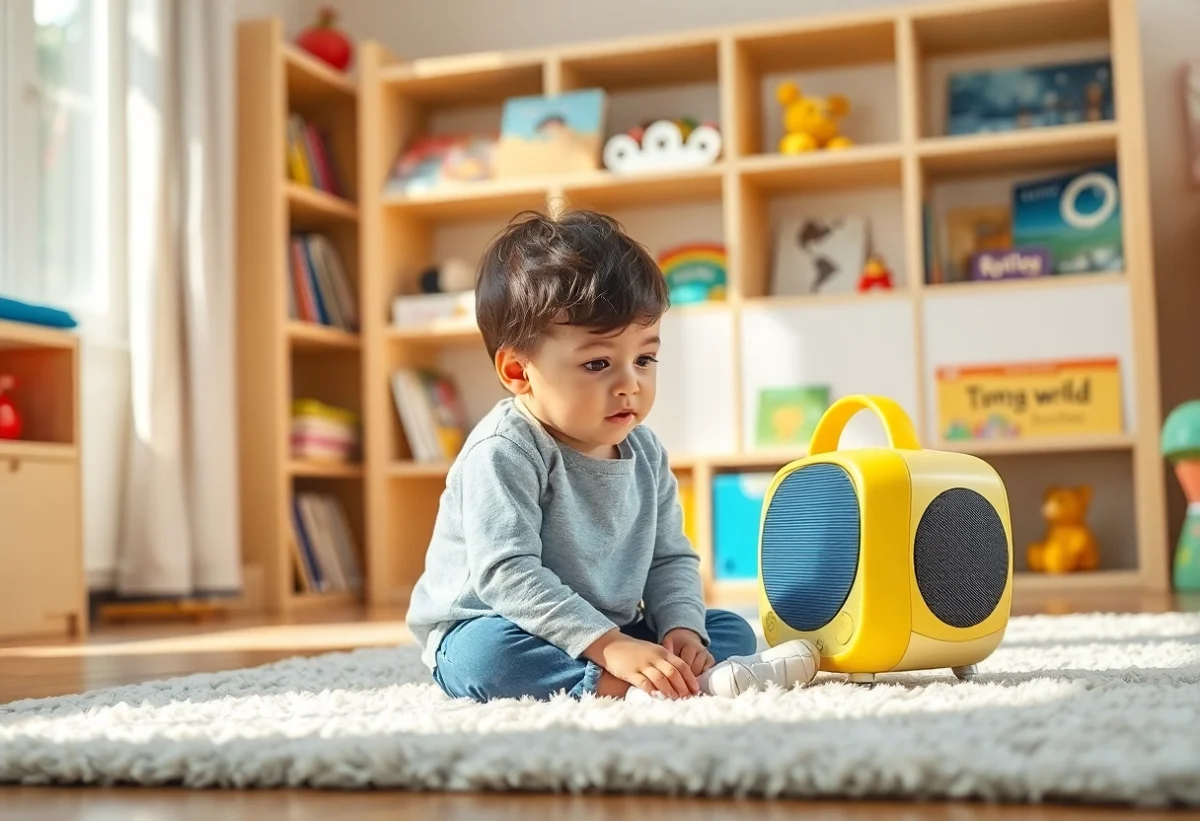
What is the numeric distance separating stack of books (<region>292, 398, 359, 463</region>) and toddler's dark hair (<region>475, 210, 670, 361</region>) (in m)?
2.07

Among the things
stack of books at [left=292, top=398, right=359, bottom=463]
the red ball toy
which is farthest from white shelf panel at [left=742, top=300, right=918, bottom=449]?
the red ball toy

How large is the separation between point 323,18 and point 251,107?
0.47 m

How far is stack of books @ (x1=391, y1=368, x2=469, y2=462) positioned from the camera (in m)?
3.50

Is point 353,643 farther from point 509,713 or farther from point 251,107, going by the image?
point 251,107

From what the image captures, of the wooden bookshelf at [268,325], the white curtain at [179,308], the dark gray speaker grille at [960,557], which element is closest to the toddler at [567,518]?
the dark gray speaker grille at [960,557]

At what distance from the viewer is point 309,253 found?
348 centimetres

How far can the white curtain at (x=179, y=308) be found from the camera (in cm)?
292

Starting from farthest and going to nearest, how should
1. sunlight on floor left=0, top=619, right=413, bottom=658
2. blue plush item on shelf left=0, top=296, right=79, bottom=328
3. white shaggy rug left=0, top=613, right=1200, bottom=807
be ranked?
blue plush item on shelf left=0, top=296, right=79, bottom=328 < sunlight on floor left=0, top=619, right=413, bottom=658 < white shaggy rug left=0, top=613, right=1200, bottom=807

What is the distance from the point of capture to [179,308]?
9.98 feet

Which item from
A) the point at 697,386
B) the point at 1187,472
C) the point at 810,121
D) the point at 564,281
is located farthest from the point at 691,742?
the point at 810,121

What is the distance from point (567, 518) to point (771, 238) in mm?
2347

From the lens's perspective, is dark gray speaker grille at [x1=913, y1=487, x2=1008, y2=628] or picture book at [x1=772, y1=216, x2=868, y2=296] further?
picture book at [x1=772, y1=216, x2=868, y2=296]

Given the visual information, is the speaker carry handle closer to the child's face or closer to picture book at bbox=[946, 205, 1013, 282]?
the child's face

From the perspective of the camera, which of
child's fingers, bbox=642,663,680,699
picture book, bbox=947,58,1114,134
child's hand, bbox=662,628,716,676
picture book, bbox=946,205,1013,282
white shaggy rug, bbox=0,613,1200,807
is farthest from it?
picture book, bbox=946,205,1013,282
